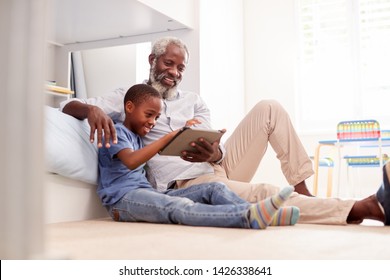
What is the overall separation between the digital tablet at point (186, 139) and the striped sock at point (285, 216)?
0.32 metres

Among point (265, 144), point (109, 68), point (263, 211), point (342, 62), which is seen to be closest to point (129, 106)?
point (265, 144)

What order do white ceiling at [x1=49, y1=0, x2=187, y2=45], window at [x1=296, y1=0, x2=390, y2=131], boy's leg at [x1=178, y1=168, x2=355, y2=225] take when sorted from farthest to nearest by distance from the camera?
1. window at [x1=296, y1=0, x2=390, y2=131]
2. white ceiling at [x1=49, y1=0, x2=187, y2=45]
3. boy's leg at [x1=178, y1=168, x2=355, y2=225]

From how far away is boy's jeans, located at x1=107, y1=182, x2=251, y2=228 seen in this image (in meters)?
1.15

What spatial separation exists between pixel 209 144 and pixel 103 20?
1.43 m

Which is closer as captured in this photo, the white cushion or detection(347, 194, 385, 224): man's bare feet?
detection(347, 194, 385, 224): man's bare feet

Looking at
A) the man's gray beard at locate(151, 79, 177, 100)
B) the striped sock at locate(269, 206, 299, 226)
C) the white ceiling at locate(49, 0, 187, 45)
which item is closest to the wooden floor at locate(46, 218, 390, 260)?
the striped sock at locate(269, 206, 299, 226)

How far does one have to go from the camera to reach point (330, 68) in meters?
4.16

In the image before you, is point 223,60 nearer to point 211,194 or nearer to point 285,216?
point 211,194

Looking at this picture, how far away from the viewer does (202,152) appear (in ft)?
4.65

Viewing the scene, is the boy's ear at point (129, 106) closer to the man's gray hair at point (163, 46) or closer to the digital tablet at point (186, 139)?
the digital tablet at point (186, 139)

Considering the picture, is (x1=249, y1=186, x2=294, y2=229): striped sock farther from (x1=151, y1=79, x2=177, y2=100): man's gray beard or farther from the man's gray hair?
the man's gray hair

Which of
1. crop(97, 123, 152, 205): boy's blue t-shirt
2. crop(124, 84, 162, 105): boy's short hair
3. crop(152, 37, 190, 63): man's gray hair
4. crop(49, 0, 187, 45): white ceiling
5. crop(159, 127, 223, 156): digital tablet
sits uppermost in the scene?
A: crop(49, 0, 187, 45): white ceiling

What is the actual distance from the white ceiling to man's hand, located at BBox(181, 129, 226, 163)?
110cm

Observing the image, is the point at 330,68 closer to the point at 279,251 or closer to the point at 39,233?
the point at 279,251
